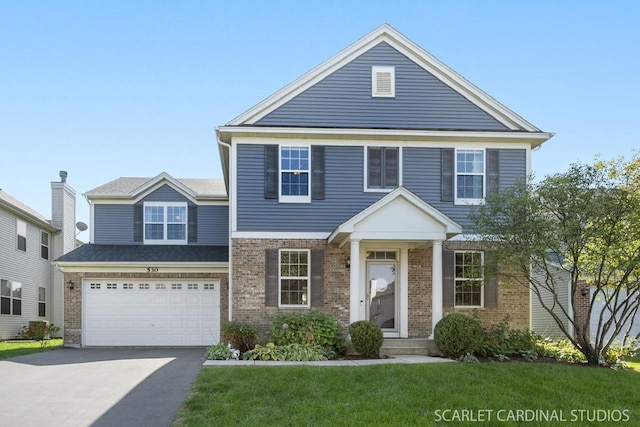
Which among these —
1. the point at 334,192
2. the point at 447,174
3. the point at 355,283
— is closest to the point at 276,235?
the point at 334,192

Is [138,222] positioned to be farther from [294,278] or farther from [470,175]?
[470,175]

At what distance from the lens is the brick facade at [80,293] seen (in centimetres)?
1734

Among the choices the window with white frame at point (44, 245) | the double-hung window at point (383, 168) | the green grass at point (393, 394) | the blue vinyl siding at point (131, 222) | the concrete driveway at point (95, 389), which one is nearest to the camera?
the green grass at point (393, 394)

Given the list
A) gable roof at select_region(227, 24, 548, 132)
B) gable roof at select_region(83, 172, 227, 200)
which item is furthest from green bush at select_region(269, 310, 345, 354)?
gable roof at select_region(83, 172, 227, 200)

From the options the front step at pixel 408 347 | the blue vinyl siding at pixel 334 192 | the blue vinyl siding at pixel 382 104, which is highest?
the blue vinyl siding at pixel 382 104

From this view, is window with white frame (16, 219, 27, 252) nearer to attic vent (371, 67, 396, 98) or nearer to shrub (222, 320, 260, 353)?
shrub (222, 320, 260, 353)

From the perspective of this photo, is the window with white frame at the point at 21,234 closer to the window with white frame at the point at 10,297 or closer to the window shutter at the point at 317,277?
the window with white frame at the point at 10,297

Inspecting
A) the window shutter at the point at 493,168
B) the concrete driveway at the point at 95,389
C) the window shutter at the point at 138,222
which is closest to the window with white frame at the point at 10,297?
the window shutter at the point at 138,222

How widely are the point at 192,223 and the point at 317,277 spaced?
6.58 metres

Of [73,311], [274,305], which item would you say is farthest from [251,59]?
[73,311]

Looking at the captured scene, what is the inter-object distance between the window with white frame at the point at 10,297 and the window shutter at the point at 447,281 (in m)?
15.9

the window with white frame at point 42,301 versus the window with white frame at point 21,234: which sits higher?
the window with white frame at point 21,234

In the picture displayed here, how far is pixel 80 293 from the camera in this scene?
17531 mm

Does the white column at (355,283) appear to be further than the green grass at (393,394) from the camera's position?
Yes
